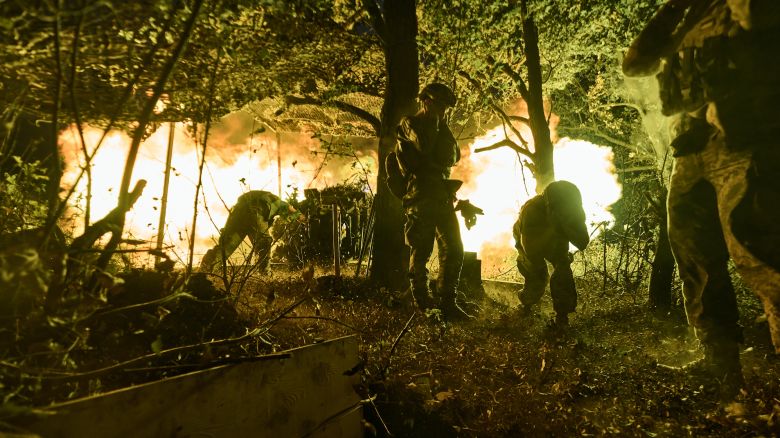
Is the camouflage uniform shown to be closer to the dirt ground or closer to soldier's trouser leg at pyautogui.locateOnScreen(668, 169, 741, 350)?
the dirt ground

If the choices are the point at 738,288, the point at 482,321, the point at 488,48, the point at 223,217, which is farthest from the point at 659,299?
the point at 223,217

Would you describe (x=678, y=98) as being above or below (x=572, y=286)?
above

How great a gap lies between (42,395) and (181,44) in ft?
7.29

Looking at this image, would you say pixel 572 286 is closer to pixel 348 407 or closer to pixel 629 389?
pixel 629 389

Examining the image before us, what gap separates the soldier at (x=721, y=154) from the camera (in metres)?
2.75

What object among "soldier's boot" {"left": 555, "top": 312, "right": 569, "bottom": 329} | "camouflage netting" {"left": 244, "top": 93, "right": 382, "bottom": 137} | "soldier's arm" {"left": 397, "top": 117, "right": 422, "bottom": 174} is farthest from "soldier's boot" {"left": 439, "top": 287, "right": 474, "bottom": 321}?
"camouflage netting" {"left": 244, "top": 93, "right": 382, "bottom": 137}

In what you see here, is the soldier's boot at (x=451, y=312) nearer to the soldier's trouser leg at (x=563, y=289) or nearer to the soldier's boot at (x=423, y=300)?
the soldier's boot at (x=423, y=300)

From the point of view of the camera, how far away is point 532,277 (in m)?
5.87

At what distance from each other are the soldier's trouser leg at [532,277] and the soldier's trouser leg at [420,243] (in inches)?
60.1

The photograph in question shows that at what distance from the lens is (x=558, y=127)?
672 inches

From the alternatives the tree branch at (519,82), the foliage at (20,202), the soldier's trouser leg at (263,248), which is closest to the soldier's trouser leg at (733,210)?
the soldier's trouser leg at (263,248)

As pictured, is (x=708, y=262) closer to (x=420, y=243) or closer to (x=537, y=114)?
(x=420, y=243)

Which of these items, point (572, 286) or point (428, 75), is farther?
point (428, 75)

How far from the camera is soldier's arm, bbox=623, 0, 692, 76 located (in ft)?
10.8
